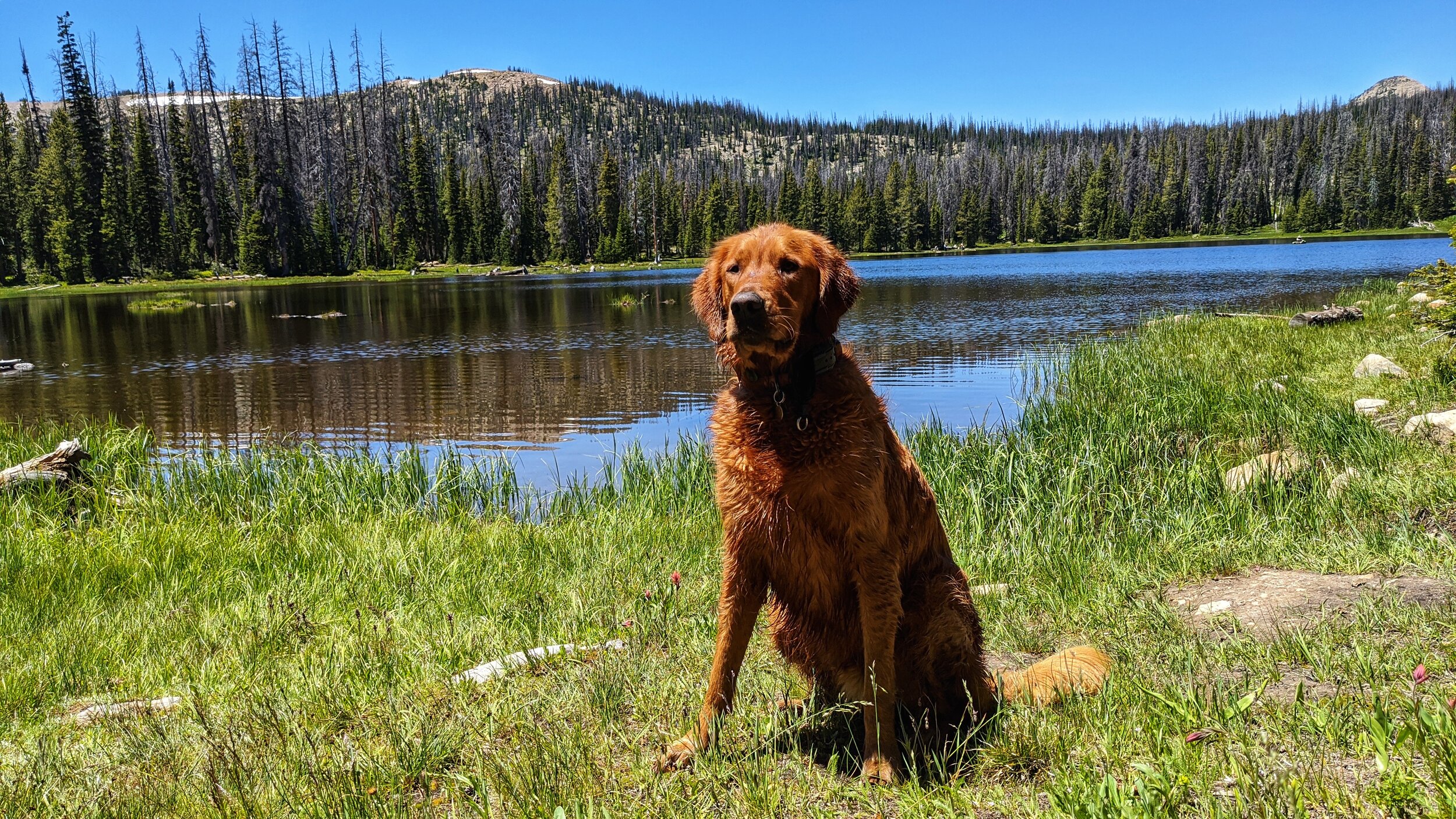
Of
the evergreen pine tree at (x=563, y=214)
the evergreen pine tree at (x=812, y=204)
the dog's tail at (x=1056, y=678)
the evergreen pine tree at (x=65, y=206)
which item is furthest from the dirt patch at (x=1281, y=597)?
the evergreen pine tree at (x=812, y=204)

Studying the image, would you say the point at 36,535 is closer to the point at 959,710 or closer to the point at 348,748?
the point at 348,748

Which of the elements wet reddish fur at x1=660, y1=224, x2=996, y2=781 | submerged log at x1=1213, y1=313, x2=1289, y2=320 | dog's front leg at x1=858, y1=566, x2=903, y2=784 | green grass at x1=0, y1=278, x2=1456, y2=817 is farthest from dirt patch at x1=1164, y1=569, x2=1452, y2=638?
submerged log at x1=1213, y1=313, x2=1289, y2=320

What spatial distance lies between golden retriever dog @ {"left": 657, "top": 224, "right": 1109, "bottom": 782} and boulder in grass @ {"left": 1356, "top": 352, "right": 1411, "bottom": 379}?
10.0 m

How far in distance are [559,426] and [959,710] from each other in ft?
38.3

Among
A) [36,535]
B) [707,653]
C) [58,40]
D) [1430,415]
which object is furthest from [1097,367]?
[58,40]

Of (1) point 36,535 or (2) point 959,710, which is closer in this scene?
(2) point 959,710

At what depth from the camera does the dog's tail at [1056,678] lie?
317 cm

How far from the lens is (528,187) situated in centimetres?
8944

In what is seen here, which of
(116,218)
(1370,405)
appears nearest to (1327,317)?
(1370,405)

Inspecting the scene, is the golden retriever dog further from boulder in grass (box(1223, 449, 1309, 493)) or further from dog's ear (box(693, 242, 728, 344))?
boulder in grass (box(1223, 449, 1309, 493))

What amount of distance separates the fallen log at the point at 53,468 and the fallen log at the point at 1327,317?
2032 cm

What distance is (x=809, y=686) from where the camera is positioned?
328 cm

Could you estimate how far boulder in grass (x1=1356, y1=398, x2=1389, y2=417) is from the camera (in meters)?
8.61

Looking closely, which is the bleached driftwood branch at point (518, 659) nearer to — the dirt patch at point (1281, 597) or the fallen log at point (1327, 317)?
the dirt patch at point (1281, 597)
